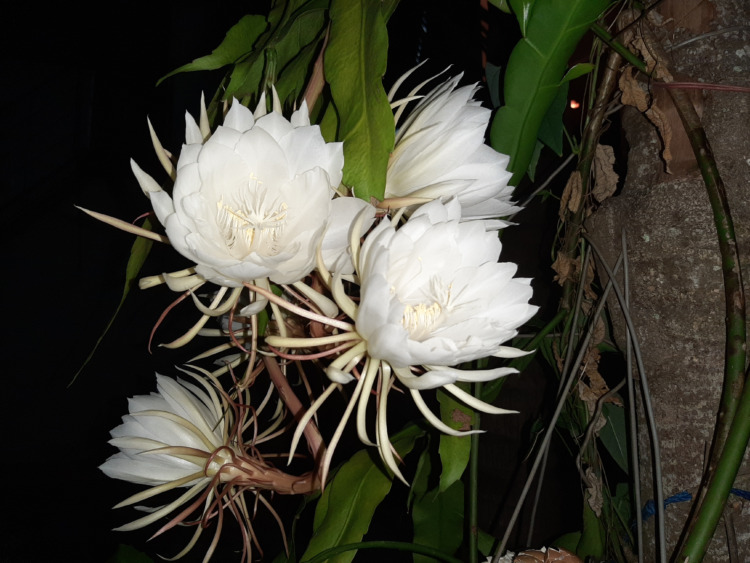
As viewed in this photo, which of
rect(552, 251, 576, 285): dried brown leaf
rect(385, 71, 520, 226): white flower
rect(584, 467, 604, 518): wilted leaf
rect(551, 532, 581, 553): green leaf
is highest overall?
rect(385, 71, 520, 226): white flower

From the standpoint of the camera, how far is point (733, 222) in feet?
2.25

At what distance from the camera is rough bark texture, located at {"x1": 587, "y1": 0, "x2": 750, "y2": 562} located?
2.26ft

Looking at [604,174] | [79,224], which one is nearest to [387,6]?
[604,174]

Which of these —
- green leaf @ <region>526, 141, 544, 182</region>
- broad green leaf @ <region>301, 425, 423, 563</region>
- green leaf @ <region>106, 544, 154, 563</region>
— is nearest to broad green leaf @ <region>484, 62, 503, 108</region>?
green leaf @ <region>526, 141, 544, 182</region>

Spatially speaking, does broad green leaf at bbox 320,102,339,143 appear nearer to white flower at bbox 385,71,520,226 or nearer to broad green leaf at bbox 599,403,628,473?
white flower at bbox 385,71,520,226

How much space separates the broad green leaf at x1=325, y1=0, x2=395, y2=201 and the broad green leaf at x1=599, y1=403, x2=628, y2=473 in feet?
2.17

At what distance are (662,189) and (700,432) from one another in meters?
0.32

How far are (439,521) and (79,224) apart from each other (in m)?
3.10

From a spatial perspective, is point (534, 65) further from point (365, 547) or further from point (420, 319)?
point (365, 547)

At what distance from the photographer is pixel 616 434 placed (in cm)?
88

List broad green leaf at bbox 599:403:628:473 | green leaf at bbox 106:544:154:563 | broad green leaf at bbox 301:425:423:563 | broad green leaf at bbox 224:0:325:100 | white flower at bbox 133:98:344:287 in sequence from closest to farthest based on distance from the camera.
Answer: white flower at bbox 133:98:344:287 < broad green leaf at bbox 224:0:325:100 < broad green leaf at bbox 301:425:423:563 < green leaf at bbox 106:544:154:563 < broad green leaf at bbox 599:403:628:473

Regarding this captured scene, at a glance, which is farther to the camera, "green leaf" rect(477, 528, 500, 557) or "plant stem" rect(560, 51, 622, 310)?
"green leaf" rect(477, 528, 500, 557)

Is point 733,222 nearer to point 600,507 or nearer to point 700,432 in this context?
point 700,432

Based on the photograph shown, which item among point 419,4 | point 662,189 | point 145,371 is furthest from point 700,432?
point 145,371
